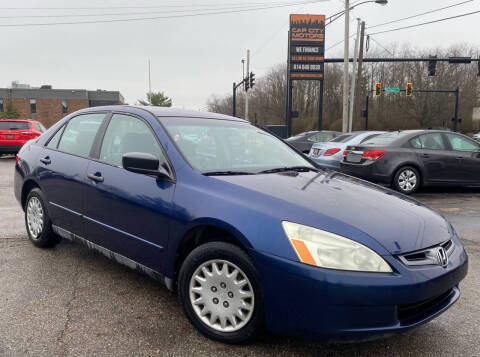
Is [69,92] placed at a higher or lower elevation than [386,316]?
higher

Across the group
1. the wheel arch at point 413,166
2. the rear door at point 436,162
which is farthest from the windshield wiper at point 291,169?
the rear door at point 436,162

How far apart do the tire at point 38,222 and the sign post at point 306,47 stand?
27622 mm

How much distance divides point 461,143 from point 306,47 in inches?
926

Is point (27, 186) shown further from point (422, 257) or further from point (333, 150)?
point (333, 150)

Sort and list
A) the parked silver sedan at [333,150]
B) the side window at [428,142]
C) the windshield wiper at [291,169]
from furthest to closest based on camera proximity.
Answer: the parked silver sedan at [333,150] < the side window at [428,142] < the windshield wiper at [291,169]

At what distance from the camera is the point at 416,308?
2273 millimetres

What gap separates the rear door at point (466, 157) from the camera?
336 inches

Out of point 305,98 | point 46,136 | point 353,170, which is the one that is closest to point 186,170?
point 46,136

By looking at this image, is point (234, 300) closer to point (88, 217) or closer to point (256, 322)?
point (256, 322)

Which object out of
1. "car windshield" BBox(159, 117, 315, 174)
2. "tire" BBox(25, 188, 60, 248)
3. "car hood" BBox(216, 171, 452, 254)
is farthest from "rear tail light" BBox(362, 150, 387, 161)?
"tire" BBox(25, 188, 60, 248)

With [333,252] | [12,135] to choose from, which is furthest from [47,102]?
[333,252]

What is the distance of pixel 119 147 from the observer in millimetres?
3385

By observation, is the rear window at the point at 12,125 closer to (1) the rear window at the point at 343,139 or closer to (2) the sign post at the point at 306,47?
(1) the rear window at the point at 343,139

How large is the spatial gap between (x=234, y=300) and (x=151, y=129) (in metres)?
1.51
